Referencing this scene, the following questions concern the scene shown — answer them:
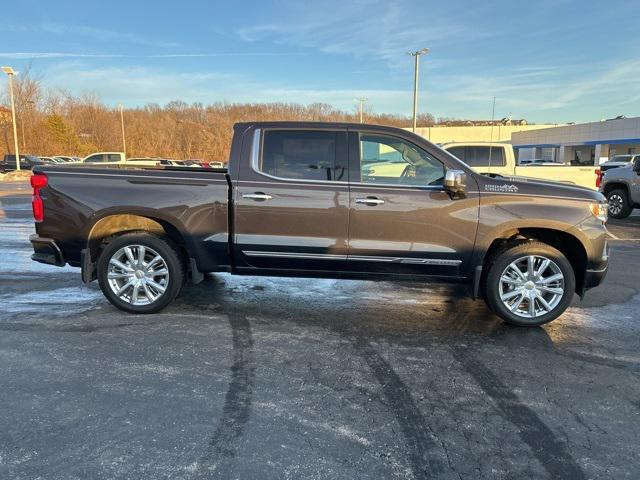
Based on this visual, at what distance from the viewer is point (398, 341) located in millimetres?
4402

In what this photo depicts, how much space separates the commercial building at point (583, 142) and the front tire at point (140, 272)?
5128 cm

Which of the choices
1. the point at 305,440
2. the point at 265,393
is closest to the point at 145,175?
the point at 265,393

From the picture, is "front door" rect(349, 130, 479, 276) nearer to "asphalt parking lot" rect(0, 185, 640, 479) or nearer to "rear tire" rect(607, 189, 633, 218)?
"asphalt parking lot" rect(0, 185, 640, 479)

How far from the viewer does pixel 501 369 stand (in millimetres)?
3855

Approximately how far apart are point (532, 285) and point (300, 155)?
2.60 meters

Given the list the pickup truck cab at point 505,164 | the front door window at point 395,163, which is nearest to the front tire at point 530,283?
the front door window at point 395,163

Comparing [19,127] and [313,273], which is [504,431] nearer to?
[313,273]

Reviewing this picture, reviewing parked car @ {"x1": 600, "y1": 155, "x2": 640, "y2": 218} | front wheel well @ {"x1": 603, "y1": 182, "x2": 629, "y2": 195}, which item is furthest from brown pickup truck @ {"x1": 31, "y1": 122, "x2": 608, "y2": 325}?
front wheel well @ {"x1": 603, "y1": 182, "x2": 629, "y2": 195}

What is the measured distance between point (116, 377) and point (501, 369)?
9.73 ft

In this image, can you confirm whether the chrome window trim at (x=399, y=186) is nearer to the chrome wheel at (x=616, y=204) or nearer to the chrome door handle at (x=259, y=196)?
the chrome door handle at (x=259, y=196)

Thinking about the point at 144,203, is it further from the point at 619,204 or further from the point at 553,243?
the point at 619,204

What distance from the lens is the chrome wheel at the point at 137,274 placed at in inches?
195

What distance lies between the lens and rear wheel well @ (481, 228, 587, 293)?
15.8ft

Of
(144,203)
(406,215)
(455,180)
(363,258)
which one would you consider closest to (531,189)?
(455,180)
